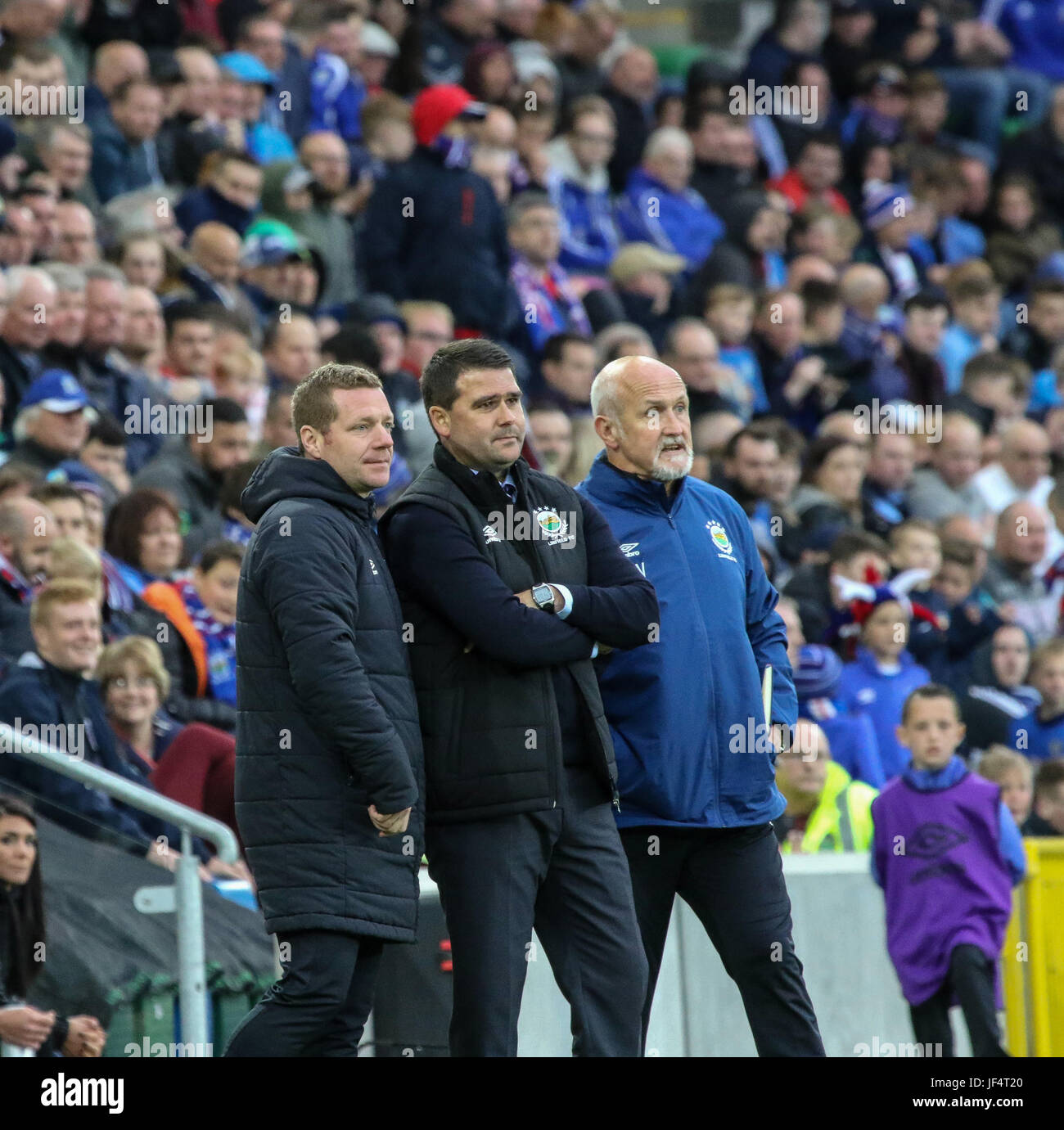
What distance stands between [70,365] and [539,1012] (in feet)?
14.9

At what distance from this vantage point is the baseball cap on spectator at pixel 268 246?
473 inches

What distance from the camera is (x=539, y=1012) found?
269 inches

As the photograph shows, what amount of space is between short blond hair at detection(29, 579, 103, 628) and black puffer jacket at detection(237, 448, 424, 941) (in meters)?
2.44

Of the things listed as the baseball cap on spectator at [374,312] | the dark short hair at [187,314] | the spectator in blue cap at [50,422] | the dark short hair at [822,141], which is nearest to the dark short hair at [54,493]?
the spectator in blue cap at [50,422]

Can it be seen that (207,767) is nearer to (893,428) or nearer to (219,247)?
(219,247)

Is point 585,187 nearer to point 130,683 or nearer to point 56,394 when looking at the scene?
point 56,394

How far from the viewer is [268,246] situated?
12.0 metres

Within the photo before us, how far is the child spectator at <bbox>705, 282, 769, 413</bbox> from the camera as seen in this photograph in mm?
13703

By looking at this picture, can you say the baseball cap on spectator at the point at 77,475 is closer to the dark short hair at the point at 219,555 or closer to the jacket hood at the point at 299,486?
the dark short hair at the point at 219,555

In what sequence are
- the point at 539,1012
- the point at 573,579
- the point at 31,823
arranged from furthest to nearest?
the point at 539,1012 → the point at 31,823 → the point at 573,579

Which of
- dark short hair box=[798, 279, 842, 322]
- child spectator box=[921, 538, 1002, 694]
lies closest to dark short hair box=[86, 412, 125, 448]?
child spectator box=[921, 538, 1002, 694]

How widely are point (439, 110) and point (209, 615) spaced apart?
5.24 m

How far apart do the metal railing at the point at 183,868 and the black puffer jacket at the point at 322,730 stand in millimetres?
1383

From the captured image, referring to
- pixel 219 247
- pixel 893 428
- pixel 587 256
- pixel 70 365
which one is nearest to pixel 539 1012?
pixel 70 365
